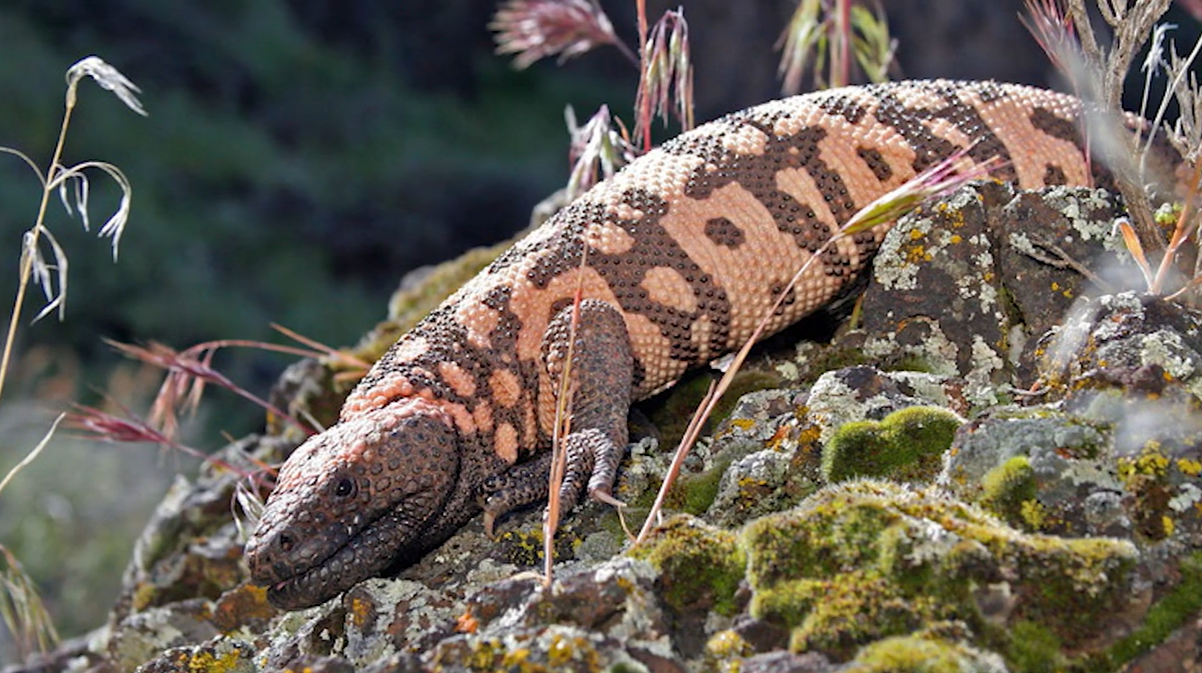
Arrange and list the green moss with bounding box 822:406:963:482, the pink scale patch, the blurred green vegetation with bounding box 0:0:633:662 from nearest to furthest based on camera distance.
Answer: the green moss with bounding box 822:406:963:482 < the pink scale patch < the blurred green vegetation with bounding box 0:0:633:662

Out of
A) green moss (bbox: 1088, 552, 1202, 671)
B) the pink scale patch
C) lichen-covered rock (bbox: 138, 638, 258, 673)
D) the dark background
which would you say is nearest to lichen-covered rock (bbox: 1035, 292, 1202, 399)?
green moss (bbox: 1088, 552, 1202, 671)

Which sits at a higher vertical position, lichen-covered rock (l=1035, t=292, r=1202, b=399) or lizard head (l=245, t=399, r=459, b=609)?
lichen-covered rock (l=1035, t=292, r=1202, b=399)

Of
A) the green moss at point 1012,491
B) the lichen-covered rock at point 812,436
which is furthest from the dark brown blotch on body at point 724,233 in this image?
the green moss at point 1012,491

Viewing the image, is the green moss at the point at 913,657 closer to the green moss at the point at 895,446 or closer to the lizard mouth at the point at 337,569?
the green moss at the point at 895,446

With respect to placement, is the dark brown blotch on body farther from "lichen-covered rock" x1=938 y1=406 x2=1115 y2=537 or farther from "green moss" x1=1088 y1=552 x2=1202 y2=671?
"green moss" x1=1088 y1=552 x2=1202 y2=671

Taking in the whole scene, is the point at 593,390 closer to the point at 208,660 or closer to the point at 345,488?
the point at 345,488

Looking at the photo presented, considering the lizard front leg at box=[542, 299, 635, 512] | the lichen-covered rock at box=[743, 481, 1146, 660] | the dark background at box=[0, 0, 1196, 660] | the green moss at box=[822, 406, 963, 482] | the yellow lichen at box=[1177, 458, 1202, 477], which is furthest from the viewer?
the dark background at box=[0, 0, 1196, 660]

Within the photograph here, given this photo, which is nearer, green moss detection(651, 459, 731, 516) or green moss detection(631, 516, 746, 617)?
green moss detection(631, 516, 746, 617)
